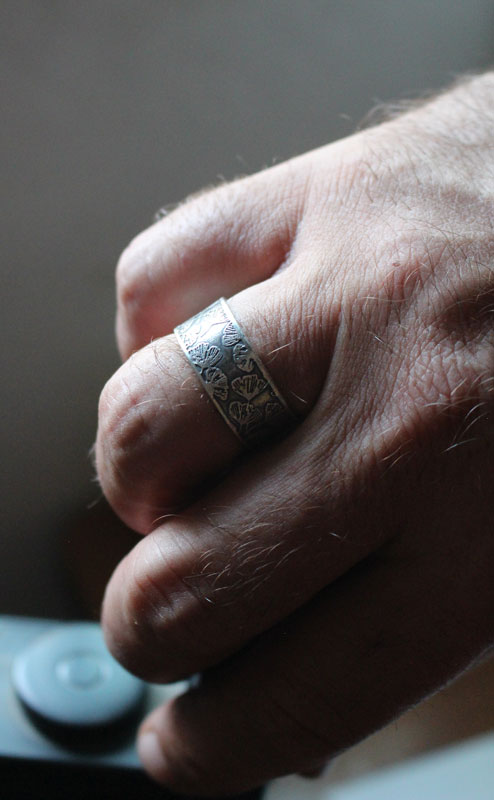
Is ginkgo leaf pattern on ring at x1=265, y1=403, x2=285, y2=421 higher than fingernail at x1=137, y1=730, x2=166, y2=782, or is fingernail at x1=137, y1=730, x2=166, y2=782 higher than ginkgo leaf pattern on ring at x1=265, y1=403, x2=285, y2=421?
ginkgo leaf pattern on ring at x1=265, y1=403, x2=285, y2=421

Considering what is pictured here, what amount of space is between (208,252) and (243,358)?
104 mm

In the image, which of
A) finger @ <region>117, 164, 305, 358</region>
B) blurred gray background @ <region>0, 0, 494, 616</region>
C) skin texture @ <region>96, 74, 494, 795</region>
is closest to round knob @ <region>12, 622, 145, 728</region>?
blurred gray background @ <region>0, 0, 494, 616</region>

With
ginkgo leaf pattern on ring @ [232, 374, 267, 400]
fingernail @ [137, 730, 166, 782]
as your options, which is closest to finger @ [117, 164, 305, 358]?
ginkgo leaf pattern on ring @ [232, 374, 267, 400]

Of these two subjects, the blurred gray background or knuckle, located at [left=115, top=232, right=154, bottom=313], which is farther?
the blurred gray background

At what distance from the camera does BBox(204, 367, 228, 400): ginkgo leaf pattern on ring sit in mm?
409

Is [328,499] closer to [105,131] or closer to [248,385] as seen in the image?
[248,385]

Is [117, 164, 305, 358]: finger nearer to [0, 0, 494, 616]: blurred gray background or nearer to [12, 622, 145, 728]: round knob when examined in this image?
[0, 0, 494, 616]: blurred gray background

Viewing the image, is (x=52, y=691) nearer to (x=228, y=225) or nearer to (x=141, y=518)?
(x=141, y=518)

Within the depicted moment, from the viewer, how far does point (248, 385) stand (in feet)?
1.35

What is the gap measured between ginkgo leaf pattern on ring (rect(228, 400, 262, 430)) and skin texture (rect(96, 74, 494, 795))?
Answer: 0.04 feet

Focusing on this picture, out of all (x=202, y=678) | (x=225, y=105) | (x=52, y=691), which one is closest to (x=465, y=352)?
(x=202, y=678)

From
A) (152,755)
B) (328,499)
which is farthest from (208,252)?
(152,755)

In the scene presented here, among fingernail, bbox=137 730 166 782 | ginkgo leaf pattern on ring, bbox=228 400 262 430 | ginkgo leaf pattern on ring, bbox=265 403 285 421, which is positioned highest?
ginkgo leaf pattern on ring, bbox=228 400 262 430

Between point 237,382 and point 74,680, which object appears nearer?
point 237,382
